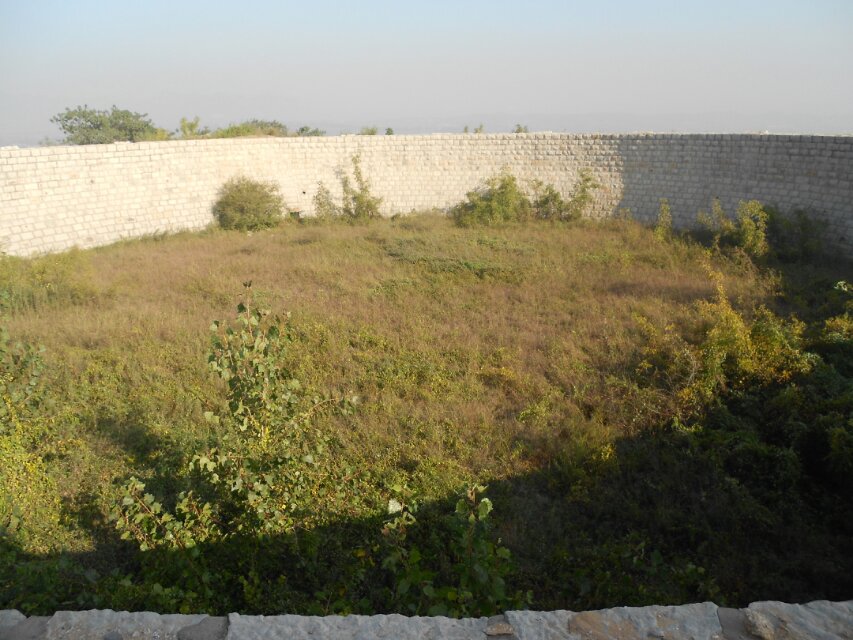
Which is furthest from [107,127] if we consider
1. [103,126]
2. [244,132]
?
[244,132]

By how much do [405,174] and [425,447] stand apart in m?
10.9

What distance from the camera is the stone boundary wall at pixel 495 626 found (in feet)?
6.69

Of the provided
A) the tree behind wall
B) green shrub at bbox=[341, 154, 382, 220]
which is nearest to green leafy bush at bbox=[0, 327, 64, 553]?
green shrub at bbox=[341, 154, 382, 220]

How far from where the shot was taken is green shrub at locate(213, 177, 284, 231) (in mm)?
13242

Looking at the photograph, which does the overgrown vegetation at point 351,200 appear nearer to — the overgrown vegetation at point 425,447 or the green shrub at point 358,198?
the green shrub at point 358,198

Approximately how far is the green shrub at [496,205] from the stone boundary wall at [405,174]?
403 millimetres

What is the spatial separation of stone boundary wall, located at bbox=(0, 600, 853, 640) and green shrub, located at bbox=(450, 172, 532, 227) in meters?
11.4

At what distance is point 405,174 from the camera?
14617 mm

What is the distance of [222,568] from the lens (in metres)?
3.38

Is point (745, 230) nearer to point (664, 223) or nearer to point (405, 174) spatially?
point (664, 223)

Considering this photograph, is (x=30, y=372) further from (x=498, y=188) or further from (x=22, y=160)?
(x=498, y=188)

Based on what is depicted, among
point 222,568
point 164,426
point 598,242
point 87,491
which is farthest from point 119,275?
point 598,242

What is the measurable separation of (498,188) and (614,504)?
35.4 feet

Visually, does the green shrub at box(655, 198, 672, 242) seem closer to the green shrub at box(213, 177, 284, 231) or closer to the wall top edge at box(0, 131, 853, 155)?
the wall top edge at box(0, 131, 853, 155)
